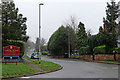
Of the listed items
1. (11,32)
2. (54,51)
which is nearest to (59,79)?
(11,32)

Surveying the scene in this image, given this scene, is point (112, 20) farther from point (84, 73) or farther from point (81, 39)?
point (84, 73)

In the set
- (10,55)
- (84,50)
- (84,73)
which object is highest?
(84,50)

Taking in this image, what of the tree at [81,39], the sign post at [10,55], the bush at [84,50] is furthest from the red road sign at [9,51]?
the tree at [81,39]

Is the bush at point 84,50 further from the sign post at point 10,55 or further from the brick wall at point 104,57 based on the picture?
the sign post at point 10,55

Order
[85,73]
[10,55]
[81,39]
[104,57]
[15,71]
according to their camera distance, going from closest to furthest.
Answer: [15,71]
[85,73]
[10,55]
[104,57]
[81,39]

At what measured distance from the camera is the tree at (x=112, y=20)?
28.2m

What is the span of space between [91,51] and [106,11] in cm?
1158

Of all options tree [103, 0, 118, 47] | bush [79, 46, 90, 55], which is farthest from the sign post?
bush [79, 46, 90, 55]

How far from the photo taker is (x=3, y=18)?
2495 centimetres

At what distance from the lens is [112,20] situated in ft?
93.4

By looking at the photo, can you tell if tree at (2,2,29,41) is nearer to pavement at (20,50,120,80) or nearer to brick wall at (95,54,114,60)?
pavement at (20,50,120,80)

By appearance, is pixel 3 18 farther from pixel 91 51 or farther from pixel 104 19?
pixel 91 51

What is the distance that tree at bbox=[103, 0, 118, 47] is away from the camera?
28205 mm

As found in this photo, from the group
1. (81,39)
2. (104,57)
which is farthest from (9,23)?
(81,39)
